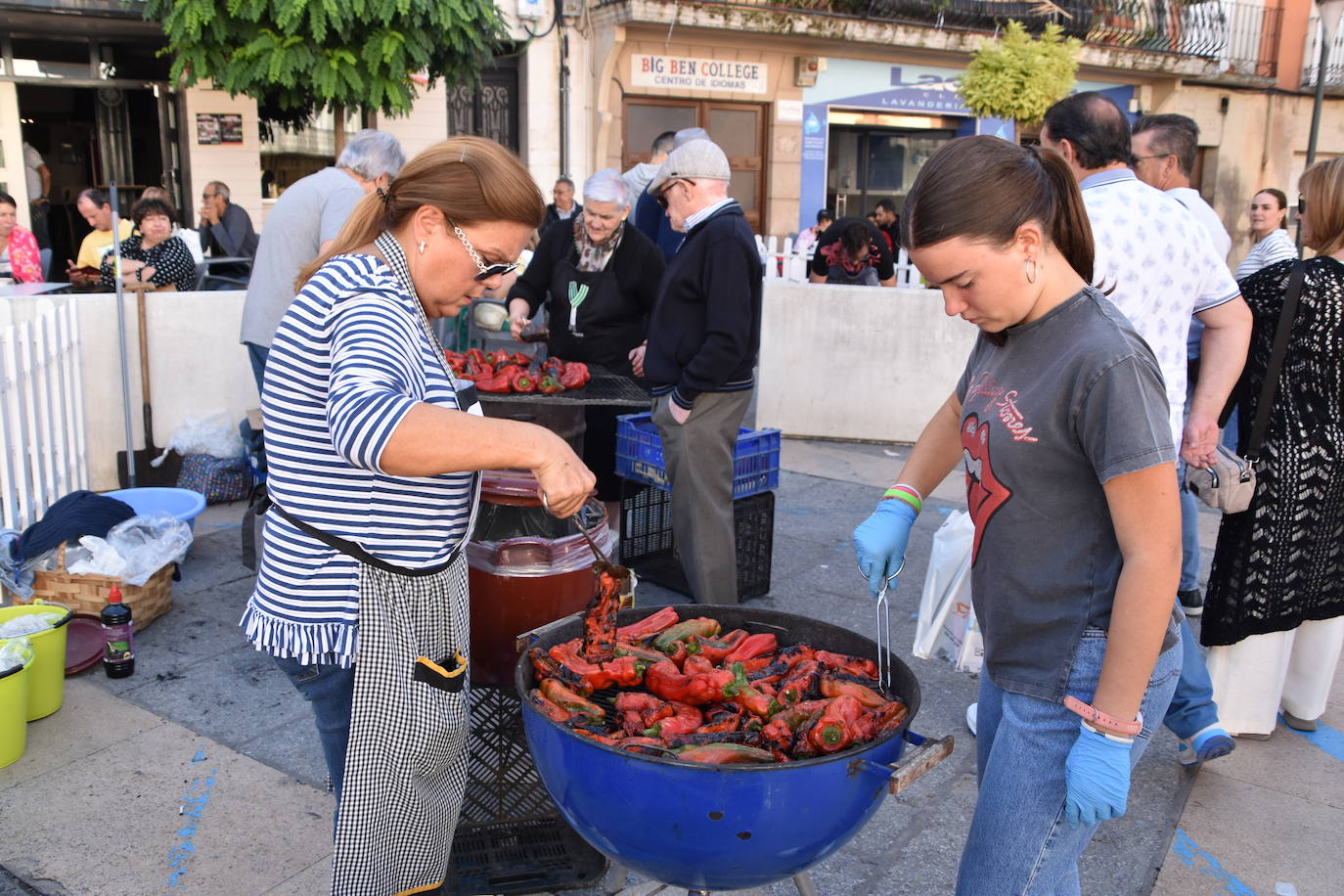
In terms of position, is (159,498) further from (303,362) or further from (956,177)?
(956,177)

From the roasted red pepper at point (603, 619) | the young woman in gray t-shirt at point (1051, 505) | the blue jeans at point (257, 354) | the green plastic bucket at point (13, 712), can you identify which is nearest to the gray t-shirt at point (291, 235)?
the blue jeans at point (257, 354)

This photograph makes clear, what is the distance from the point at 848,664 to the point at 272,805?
2.13m

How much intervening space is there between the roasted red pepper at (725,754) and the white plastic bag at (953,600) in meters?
1.77

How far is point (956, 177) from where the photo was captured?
6.12 ft

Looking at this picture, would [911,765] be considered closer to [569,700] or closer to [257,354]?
[569,700]

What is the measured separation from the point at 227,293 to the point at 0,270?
2822 millimetres

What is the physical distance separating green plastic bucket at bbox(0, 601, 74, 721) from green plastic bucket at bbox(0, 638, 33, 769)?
17 cm

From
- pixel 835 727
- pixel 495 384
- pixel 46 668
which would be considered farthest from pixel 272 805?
pixel 495 384

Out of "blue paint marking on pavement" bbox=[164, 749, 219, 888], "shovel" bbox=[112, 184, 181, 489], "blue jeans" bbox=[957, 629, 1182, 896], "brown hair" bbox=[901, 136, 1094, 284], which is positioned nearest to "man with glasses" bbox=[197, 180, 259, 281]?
"shovel" bbox=[112, 184, 181, 489]

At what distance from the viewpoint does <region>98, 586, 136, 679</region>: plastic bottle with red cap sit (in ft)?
14.2

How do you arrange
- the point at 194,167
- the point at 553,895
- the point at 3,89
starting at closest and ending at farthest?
1. the point at 553,895
2. the point at 3,89
3. the point at 194,167

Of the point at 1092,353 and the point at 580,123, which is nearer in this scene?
the point at 1092,353

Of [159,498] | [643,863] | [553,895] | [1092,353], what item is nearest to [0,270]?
[159,498]

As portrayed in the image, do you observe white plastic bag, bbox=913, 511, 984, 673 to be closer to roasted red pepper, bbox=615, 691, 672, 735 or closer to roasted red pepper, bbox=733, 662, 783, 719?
roasted red pepper, bbox=733, 662, 783, 719
